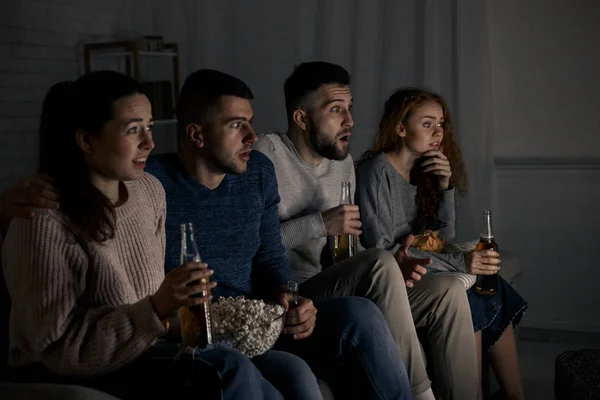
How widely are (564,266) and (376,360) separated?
1981mm

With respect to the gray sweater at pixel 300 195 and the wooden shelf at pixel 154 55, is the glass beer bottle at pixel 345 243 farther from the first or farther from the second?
the wooden shelf at pixel 154 55

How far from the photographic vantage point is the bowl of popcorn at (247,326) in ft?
5.95

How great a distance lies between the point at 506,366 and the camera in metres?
2.78

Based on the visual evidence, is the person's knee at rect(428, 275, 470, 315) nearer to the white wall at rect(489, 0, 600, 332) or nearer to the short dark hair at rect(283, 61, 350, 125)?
the short dark hair at rect(283, 61, 350, 125)

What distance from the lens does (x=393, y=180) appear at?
2908 millimetres

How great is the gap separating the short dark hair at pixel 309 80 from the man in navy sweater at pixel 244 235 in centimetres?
48

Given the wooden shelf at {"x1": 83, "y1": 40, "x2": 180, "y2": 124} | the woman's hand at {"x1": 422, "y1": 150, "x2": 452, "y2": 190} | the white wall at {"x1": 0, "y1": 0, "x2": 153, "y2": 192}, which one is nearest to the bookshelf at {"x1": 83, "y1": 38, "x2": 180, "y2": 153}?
the wooden shelf at {"x1": 83, "y1": 40, "x2": 180, "y2": 124}

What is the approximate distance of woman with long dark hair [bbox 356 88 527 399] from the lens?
276 centimetres

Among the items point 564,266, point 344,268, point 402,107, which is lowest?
point 564,266

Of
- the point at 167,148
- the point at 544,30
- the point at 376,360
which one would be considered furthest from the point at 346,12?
the point at 376,360

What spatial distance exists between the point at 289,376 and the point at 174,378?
342 mm

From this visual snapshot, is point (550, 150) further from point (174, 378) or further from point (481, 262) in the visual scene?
point (174, 378)

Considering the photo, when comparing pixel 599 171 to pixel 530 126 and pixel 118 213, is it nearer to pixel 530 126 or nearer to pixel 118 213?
pixel 530 126

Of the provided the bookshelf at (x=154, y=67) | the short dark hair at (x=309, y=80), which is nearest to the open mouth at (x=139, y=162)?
the short dark hair at (x=309, y=80)
